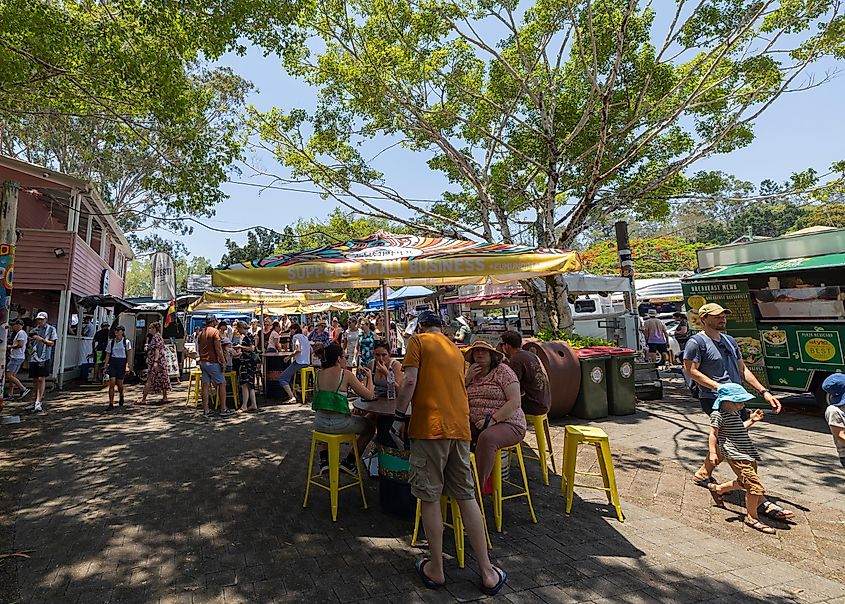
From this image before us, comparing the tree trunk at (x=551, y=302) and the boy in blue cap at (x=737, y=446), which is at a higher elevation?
the tree trunk at (x=551, y=302)

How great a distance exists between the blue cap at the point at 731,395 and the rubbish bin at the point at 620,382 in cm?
337

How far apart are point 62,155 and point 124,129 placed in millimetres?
12812

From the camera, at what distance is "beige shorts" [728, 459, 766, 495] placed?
373 centimetres

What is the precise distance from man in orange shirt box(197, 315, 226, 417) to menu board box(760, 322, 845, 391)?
9245 millimetres

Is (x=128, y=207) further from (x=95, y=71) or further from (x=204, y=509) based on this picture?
(x=204, y=509)

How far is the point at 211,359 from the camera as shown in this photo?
27.0 feet

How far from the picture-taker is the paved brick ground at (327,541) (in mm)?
2852

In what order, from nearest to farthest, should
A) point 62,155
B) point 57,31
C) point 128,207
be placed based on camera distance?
point 57,31, point 62,155, point 128,207

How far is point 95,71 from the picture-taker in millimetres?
A: 6730

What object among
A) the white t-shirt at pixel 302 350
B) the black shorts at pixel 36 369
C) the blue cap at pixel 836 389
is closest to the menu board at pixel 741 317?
the blue cap at pixel 836 389

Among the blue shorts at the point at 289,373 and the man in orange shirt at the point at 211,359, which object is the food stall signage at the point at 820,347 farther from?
the man in orange shirt at the point at 211,359

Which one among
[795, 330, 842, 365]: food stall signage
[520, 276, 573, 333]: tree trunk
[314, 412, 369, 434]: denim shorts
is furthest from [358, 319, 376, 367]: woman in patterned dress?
[795, 330, 842, 365]: food stall signage

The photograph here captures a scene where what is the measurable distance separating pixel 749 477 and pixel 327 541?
3.40 m

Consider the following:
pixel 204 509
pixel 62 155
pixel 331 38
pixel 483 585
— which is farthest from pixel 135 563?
pixel 62 155
